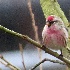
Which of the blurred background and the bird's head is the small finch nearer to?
the bird's head

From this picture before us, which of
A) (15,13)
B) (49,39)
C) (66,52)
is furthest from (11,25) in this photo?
(49,39)

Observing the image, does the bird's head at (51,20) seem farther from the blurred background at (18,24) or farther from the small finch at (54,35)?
the blurred background at (18,24)

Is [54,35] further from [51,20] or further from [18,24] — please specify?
[18,24]

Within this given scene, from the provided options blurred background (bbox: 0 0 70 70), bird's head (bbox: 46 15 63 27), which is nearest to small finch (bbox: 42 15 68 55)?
bird's head (bbox: 46 15 63 27)

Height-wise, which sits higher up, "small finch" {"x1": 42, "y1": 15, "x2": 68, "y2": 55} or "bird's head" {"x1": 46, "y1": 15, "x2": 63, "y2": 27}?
"bird's head" {"x1": 46, "y1": 15, "x2": 63, "y2": 27}

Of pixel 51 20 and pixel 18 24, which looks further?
pixel 18 24

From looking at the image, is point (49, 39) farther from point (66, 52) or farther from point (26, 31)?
point (26, 31)

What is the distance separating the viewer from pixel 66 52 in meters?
1.66

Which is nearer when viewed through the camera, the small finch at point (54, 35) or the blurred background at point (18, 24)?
the small finch at point (54, 35)

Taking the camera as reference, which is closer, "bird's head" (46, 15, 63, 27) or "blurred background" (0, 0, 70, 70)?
"bird's head" (46, 15, 63, 27)

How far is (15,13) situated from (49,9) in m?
0.58

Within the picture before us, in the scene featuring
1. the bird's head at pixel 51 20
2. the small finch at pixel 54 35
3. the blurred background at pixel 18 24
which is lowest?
A: the blurred background at pixel 18 24

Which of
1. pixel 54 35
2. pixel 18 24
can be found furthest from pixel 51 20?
pixel 18 24

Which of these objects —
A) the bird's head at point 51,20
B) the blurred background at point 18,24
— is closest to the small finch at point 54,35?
the bird's head at point 51,20
